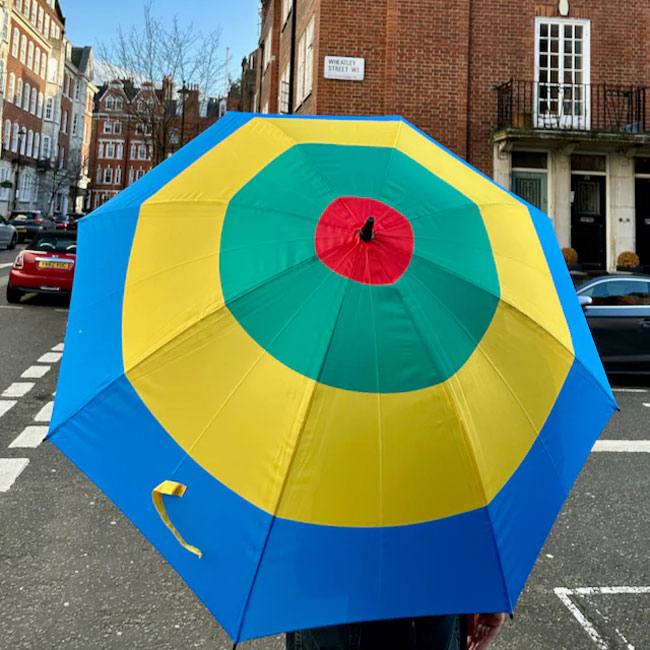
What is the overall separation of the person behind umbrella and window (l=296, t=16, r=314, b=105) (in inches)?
656

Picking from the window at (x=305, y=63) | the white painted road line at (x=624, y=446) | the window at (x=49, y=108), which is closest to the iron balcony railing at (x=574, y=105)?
the window at (x=305, y=63)

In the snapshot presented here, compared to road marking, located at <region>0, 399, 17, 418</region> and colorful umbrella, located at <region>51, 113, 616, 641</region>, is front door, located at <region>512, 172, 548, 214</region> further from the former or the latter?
colorful umbrella, located at <region>51, 113, 616, 641</region>

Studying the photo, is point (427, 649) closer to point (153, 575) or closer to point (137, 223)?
point (137, 223)

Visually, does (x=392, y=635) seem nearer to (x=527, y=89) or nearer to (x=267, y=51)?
(x=527, y=89)

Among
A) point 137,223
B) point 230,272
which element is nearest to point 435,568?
point 230,272

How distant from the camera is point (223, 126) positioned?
5.72 feet

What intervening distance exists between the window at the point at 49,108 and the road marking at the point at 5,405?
6324cm

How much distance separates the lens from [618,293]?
9.16m

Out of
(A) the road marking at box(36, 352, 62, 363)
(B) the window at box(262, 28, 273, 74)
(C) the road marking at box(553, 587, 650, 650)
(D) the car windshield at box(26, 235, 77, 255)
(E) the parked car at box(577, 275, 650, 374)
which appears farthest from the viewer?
(B) the window at box(262, 28, 273, 74)

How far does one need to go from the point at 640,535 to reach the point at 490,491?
11.3 feet

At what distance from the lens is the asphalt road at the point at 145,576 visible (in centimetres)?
293

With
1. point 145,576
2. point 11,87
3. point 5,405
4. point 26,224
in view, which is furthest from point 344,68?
point 11,87

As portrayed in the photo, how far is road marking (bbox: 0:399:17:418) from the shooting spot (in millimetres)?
6438

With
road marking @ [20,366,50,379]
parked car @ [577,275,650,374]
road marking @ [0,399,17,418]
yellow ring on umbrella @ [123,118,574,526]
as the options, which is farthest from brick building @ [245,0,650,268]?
yellow ring on umbrella @ [123,118,574,526]
